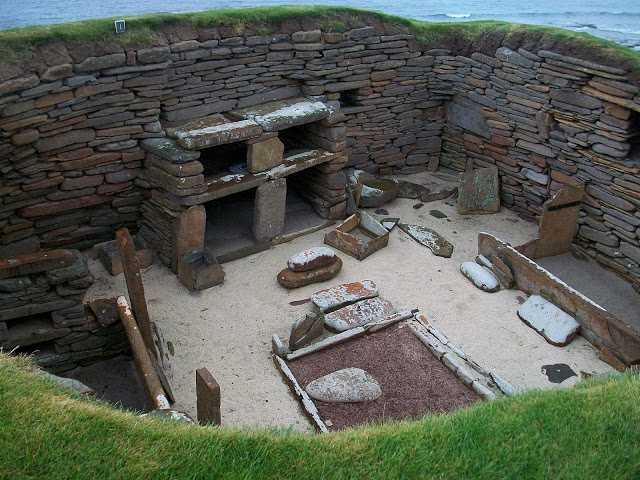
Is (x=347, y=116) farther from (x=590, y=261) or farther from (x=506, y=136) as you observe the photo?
(x=590, y=261)

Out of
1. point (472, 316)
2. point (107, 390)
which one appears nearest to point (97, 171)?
point (107, 390)

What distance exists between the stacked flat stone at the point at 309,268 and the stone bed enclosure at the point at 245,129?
968mm

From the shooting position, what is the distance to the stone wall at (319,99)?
748 centimetres

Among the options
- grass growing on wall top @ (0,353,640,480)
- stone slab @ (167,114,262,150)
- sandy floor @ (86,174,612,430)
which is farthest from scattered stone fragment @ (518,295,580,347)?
stone slab @ (167,114,262,150)

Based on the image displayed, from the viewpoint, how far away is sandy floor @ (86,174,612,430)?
6.32 metres

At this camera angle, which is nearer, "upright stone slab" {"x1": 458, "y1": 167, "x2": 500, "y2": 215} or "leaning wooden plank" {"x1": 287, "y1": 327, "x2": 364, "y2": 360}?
"leaning wooden plank" {"x1": 287, "y1": 327, "x2": 364, "y2": 360}

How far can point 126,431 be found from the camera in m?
3.70

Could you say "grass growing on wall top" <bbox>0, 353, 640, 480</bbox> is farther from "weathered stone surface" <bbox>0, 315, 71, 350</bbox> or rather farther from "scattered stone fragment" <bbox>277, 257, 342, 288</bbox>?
"scattered stone fragment" <bbox>277, 257, 342, 288</bbox>

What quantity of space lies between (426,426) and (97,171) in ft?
18.7

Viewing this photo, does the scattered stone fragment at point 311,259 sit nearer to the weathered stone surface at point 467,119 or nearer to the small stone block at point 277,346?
the small stone block at point 277,346

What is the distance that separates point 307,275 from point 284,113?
226 centimetres

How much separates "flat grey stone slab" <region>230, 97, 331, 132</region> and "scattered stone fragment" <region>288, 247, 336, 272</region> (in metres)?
1.68

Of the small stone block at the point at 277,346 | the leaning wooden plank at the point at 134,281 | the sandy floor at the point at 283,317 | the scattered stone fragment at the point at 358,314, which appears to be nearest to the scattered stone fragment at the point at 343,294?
the scattered stone fragment at the point at 358,314

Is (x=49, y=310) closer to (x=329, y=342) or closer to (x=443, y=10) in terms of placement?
(x=329, y=342)
